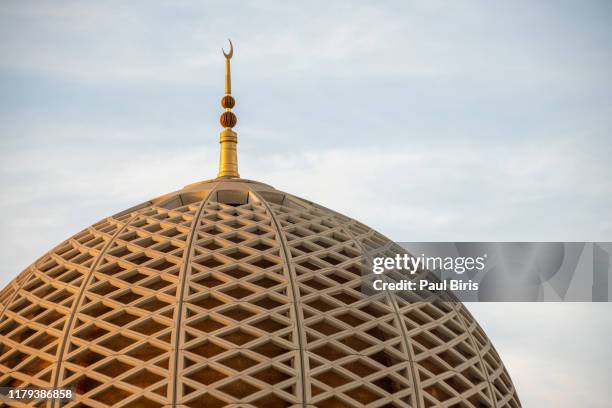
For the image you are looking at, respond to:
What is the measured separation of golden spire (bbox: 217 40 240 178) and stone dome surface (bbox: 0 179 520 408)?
141 inches

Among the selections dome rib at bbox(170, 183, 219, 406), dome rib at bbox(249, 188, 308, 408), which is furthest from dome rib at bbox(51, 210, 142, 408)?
dome rib at bbox(249, 188, 308, 408)

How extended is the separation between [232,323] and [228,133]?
402 inches

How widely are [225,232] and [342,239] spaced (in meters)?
2.99

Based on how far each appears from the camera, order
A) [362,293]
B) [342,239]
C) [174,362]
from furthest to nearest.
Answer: [342,239], [362,293], [174,362]

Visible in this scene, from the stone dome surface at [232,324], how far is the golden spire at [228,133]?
3.57m

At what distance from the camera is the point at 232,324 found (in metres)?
28.6

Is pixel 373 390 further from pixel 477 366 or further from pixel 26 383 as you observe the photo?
pixel 26 383

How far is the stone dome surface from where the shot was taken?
27.9 meters

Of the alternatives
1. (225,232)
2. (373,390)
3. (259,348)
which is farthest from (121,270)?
(373,390)

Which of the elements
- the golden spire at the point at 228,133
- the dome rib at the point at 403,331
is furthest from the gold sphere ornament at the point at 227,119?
the dome rib at the point at 403,331

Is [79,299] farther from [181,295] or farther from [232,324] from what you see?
[232,324]

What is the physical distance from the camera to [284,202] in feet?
112

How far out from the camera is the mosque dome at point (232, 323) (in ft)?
91.6

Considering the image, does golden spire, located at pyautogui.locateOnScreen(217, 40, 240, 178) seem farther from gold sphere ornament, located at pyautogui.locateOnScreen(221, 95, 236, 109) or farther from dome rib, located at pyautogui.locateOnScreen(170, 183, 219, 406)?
dome rib, located at pyautogui.locateOnScreen(170, 183, 219, 406)
